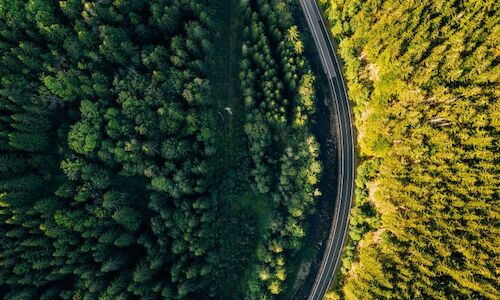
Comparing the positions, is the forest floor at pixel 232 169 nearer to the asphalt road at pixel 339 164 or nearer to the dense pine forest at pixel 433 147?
the asphalt road at pixel 339 164

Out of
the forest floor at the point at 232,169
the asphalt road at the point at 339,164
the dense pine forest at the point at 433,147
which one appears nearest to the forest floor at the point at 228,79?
the forest floor at the point at 232,169

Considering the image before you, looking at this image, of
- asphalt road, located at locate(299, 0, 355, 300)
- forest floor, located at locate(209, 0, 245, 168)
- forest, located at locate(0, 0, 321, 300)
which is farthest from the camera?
asphalt road, located at locate(299, 0, 355, 300)

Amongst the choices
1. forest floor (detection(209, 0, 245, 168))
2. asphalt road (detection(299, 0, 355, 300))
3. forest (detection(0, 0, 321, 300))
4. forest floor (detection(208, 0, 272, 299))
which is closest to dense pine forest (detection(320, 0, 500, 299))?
asphalt road (detection(299, 0, 355, 300))

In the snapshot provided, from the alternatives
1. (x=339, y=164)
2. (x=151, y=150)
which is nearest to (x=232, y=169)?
(x=151, y=150)

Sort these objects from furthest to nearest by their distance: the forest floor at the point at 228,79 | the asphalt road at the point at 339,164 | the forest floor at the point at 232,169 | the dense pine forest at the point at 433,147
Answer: the asphalt road at the point at 339,164 → the forest floor at the point at 228,79 → the forest floor at the point at 232,169 → the dense pine forest at the point at 433,147

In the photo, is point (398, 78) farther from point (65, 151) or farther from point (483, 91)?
point (65, 151)

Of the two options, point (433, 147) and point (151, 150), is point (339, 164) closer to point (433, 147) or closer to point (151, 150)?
point (433, 147)

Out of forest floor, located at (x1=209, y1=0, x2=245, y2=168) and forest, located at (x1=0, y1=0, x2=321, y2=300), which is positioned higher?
forest floor, located at (x1=209, y1=0, x2=245, y2=168)

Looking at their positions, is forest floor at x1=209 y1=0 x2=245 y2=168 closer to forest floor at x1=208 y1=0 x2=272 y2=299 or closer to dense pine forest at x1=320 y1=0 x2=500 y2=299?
forest floor at x1=208 y1=0 x2=272 y2=299
